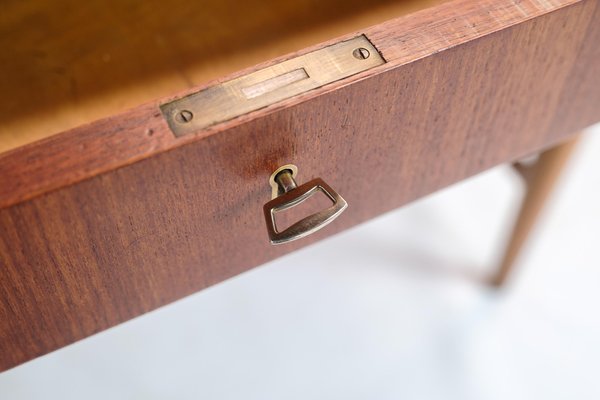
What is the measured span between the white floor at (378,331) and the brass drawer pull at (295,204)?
18.7 inches

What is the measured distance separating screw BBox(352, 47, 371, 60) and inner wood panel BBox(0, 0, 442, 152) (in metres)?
0.20

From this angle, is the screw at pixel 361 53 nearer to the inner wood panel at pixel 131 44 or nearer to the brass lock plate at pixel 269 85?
the brass lock plate at pixel 269 85

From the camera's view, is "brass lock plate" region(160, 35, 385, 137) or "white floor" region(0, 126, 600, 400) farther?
"white floor" region(0, 126, 600, 400)

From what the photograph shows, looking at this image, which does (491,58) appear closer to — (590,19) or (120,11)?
(590,19)

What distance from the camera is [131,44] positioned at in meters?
0.60

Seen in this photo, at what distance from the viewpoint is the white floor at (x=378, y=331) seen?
0.86m

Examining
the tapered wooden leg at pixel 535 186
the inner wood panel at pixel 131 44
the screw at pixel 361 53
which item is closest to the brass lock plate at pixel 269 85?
the screw at pixel 361 53

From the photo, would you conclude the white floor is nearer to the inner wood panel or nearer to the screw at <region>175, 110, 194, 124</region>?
the inner wood panel

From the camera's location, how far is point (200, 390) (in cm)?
86

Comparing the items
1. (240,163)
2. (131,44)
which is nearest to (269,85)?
(240,163)

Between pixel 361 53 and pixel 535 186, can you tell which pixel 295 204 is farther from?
pixel 535 186

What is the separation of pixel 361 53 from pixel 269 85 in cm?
5

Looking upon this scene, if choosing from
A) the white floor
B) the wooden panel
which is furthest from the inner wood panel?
the white floor

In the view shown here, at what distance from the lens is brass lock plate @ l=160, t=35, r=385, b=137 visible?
1.22 ft
